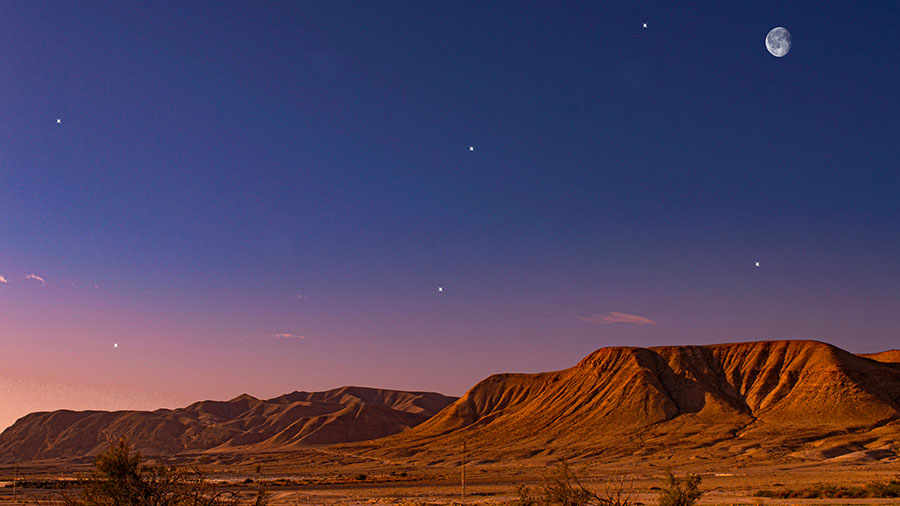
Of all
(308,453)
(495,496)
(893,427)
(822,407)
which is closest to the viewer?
(495,496)

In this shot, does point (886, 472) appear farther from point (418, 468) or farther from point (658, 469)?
point (418, 468)

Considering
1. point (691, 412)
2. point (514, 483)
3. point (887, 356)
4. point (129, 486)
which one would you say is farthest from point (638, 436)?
point (129, 486)

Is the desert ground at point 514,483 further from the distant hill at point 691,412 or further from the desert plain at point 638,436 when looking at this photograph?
the distant hill at point 691,412

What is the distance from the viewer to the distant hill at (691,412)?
10231cm

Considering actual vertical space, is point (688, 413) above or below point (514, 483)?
above

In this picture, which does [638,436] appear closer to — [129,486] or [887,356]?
[887,356]

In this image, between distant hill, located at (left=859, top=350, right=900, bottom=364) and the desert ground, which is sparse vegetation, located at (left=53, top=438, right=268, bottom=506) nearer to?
the desert ground

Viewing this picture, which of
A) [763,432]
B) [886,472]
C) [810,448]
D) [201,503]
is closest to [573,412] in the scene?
[763,432]

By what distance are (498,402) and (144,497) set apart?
16814cm

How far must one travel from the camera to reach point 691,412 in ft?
423

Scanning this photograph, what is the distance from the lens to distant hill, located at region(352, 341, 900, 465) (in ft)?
336

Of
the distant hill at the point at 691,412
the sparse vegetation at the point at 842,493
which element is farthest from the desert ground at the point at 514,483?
the distant hill at the point at 691,412

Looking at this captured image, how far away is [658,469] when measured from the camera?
84.0 meters

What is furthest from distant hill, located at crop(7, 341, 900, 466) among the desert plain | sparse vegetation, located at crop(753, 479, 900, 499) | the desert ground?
sparse vegetation, located at crop(753, 479, 900, 499)
